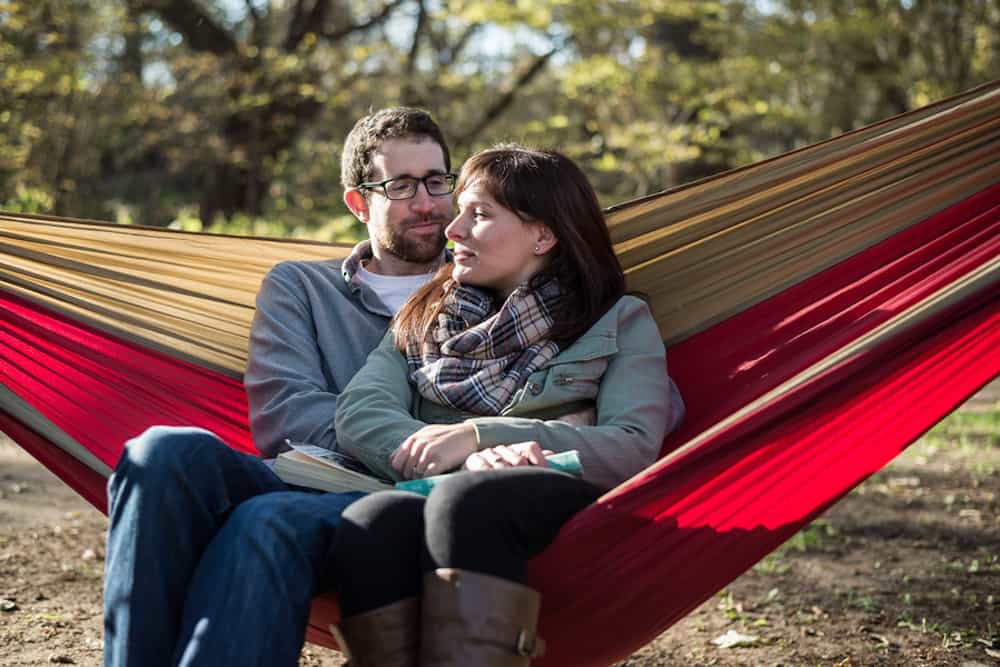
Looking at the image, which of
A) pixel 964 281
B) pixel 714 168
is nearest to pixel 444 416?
pixel 964 281

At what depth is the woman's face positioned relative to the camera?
7.00ft

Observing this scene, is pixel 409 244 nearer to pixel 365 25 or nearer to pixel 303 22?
pixel 303 22

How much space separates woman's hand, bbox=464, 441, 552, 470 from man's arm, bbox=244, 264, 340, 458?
15.9 inches

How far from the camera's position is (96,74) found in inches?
353

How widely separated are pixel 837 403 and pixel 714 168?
287 inches

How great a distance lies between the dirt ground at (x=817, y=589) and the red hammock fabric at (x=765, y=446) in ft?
2.31

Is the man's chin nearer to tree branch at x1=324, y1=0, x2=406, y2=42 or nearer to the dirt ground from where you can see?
the dirt ground

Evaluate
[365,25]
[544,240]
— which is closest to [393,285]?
[544,240]

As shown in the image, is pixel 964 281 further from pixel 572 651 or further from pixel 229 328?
pixel 229 328

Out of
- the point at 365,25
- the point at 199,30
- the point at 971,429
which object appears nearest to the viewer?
the point at 971,429

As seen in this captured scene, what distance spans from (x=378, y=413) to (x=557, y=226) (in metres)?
0.48

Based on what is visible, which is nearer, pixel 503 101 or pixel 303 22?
pixel 303 22

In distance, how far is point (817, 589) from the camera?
10.4 ft

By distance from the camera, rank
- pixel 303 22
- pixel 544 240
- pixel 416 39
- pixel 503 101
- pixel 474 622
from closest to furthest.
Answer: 1. pixel 474 622
2. pixel 544 240
3. pixel 416 39
4. pixel 303 22
5. pixel 503 101
